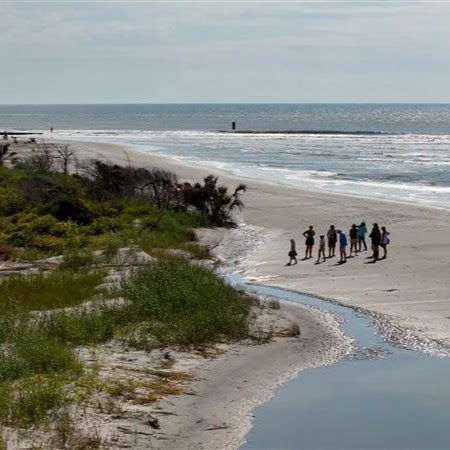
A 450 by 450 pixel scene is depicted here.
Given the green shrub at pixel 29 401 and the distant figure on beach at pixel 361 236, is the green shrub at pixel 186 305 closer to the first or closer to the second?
the green shrub at pixel 29 401

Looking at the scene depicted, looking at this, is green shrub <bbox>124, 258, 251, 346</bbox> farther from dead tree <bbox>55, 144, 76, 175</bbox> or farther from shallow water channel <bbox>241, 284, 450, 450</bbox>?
dead tree <bbox>55, 144, 76, 175</bbox>

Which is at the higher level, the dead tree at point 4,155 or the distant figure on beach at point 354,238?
the dead tree at point 4,155

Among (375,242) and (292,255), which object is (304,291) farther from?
(375,242)

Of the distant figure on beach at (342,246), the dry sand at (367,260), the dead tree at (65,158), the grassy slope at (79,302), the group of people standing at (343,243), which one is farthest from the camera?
the dead tree at (65,158)

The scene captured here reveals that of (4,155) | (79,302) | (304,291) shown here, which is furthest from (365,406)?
(4,155)

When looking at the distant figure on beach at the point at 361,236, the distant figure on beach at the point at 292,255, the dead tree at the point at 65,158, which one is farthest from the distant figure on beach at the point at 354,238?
the dead tree at the point at 65,158

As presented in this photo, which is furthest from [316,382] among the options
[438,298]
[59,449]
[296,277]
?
[296,277]

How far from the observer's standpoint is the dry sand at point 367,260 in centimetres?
2428

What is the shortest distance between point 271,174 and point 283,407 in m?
53.5

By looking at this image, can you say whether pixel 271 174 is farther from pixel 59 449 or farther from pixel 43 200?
pixel 59 449

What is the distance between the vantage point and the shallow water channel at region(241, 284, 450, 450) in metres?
13.7

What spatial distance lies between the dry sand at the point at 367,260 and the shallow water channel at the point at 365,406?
9.61 ft

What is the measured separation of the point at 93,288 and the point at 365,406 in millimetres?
9970

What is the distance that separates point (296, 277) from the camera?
1128 inches
